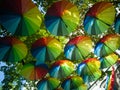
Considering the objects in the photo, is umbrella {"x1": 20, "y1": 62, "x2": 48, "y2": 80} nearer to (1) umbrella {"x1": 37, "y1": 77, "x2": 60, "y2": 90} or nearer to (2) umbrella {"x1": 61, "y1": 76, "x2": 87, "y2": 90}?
(1) umbrella {"x1": 37, "y1": 77, "x2": 60, "y2": 90}

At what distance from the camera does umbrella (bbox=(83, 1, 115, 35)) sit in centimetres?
710

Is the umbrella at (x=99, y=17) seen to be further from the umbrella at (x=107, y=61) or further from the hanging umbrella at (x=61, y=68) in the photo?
the umbrella at (x=107, y=61)

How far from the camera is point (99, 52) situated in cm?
912

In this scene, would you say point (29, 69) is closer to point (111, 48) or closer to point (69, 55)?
point (69, 55)

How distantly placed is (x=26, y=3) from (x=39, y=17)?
49 centimetres

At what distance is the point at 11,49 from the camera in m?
7.91

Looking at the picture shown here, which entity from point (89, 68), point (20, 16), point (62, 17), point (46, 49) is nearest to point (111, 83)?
point (89, 68)

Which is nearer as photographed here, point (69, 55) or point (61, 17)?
point (61, 17)

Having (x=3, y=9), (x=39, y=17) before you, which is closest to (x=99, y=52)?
(x=39, y=17)

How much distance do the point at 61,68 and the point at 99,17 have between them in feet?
9.74

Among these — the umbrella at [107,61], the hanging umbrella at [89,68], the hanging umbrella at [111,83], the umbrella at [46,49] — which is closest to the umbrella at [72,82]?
the hanging umbrella at [89,68]

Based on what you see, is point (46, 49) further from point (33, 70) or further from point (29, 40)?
point (29, 40)

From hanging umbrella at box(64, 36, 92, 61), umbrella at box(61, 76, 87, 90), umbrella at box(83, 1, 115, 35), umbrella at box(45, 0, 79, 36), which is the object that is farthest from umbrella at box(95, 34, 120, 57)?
umbrella at box(61, 76, 87, 90)

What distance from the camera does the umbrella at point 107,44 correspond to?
8586mm
